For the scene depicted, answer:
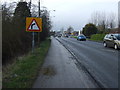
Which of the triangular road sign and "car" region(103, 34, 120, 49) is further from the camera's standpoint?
"car" region(103, 34, 120, 49)

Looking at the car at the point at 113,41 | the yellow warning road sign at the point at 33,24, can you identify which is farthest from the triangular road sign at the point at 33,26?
the car at the point at 113,41

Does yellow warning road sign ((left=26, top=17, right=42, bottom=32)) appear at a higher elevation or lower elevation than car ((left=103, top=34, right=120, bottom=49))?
higher

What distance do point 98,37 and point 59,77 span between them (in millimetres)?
38574

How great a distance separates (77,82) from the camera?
636 cm

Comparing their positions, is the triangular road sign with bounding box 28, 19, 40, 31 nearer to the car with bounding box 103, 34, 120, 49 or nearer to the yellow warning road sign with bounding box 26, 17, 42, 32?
the yellow warning road sign with bounding box 26, 17, 42, 32

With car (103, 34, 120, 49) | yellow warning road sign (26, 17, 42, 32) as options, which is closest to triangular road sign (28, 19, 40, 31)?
yellow warning road sign (26, 17, 42, 32)

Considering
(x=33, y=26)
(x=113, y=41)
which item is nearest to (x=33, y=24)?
(x=33, y=26)

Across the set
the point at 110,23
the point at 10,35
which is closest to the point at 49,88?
the point at 10,35

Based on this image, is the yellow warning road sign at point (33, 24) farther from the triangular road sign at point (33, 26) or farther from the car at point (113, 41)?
the car at point (113, 41)

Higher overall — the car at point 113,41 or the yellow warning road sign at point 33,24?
the yellow warning road sign at point 33,24

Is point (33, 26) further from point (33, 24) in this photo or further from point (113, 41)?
point (113, 41)

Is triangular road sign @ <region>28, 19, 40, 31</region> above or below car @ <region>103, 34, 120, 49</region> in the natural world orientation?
above

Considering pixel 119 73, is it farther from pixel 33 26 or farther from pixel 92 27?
pixel 92 27

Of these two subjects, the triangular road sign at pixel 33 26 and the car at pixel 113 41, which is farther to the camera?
the car at pixel 113 41
